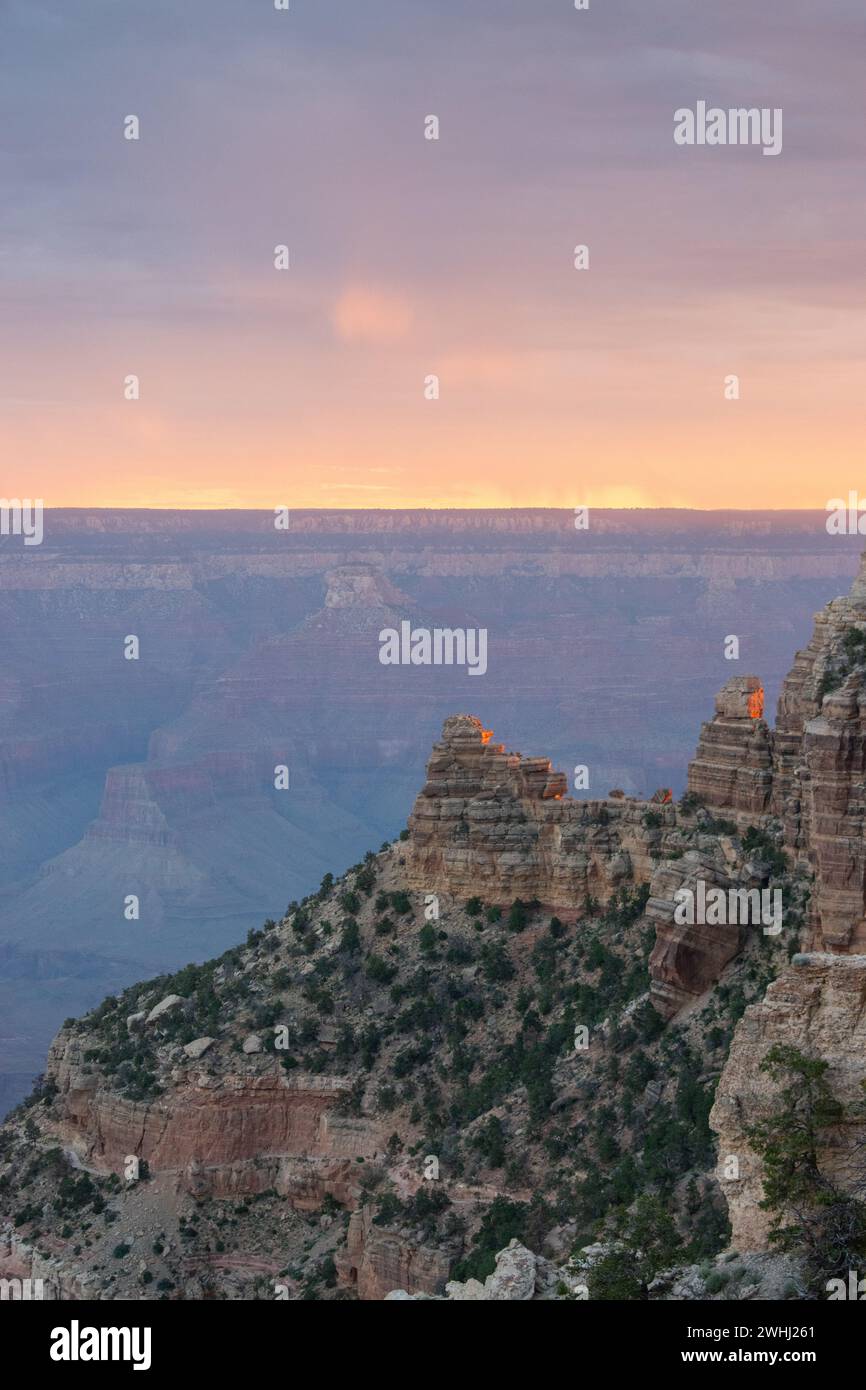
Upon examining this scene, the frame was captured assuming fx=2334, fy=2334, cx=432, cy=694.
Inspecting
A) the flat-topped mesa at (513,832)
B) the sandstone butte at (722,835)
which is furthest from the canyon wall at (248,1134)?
the sandstone butte at (722,835)

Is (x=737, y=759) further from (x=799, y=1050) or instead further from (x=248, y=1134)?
(x=799, y=1050)

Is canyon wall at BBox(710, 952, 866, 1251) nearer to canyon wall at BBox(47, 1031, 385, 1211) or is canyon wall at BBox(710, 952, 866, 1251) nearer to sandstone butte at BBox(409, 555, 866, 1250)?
sandstone butte at BBox(409, 555, 866, 1250)

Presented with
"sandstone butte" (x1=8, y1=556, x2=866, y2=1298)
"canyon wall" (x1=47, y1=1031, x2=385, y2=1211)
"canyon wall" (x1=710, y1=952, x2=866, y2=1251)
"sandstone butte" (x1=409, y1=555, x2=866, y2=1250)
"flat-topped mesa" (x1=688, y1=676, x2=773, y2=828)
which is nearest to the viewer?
"canyon wall" (x1=710, y1=952, x2=866, y2=1251)

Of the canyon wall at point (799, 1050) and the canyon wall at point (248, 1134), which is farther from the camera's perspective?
the canyon wall at point (248, 1134)

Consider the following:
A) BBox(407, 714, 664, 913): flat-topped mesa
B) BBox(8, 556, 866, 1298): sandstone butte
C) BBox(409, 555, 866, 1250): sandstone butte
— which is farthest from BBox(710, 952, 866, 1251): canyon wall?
BBox(407, 714, 664, 913): flat-topped mesa

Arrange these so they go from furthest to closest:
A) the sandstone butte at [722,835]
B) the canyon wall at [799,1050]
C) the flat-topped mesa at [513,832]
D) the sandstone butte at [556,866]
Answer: the flat-topped mesa at [513,832]
the sandstone butte at [556,866]
the sandstone butte at [722,835]
the canyon wall at [799,1050]

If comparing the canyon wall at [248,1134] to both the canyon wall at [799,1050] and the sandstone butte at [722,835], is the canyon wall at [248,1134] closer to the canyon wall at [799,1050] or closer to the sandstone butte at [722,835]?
the sandstone butte at [722,835]
